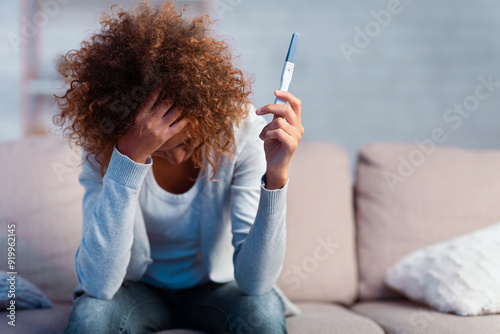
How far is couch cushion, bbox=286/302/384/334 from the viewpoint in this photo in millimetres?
1040

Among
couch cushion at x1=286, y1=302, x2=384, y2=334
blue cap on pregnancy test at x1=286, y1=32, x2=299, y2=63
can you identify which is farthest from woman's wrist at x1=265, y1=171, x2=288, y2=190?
couch cushion at x1=286, y1=302, x2=384, y2=334

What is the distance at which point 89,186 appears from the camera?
3.31 ft

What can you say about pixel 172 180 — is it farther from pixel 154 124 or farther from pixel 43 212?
pixel 43 212

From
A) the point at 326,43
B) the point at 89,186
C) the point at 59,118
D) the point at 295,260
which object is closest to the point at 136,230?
the point at 89,186

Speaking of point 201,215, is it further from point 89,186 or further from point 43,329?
point 43,329

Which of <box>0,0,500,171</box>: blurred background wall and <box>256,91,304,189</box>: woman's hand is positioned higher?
<box>0,0,500,171</box>: blurred background wall

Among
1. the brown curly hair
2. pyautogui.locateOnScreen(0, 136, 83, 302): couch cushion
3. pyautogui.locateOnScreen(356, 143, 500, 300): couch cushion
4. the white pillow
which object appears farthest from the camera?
pyautogui.locateOnScreen(356, 143, 500, 300): couch cushion

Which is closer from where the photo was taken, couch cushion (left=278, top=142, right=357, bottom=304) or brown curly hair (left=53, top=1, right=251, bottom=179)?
brown curly hair (left=53, top=1, right=251, bottom=179)

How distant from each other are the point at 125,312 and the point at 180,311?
167mm

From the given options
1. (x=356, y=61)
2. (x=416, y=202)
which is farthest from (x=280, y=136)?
(x=356, y=61)

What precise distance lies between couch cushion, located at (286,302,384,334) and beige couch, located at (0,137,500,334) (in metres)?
0.07

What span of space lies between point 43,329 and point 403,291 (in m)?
0.95

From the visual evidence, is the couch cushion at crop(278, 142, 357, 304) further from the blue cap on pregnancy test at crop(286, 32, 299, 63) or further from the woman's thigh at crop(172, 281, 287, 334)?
the blue cap on pregnancy test at crop(286, 32, 299, 63)

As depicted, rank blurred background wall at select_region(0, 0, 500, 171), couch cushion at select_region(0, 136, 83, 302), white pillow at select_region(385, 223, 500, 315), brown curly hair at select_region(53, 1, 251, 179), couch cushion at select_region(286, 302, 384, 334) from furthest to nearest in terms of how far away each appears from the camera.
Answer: blurred background wall at select_region(0, 0, 500, 171)
couch cushion at select_region(0, 136, 83, 302)
white pillow at select_region(385, 223, 500, 315)
couch cushion at select_region(286, 302, 384, 334)
brown curly hair at select_region(53, 1, 251, 179)
